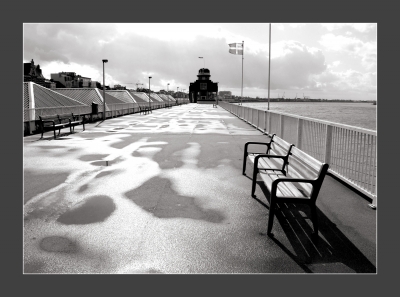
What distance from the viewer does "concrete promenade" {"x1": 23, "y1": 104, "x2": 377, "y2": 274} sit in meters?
3.62

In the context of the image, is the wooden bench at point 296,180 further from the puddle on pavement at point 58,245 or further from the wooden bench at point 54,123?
the wooden bench at point 54,123

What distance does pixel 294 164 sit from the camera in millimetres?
5793

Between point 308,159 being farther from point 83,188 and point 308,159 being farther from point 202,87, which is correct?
point 202,87

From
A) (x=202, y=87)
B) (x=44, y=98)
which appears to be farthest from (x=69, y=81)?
(x=44, y=98)

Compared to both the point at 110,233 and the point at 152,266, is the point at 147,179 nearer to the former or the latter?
the point at 110,233

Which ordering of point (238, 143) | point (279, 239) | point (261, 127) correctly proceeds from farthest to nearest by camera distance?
point (261, 127) → point (238, 143) → point (279, 239)

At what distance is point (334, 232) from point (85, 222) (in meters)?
3.16

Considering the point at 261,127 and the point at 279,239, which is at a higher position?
the point at 261,127

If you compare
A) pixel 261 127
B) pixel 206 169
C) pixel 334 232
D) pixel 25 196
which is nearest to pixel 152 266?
pixel 334 232

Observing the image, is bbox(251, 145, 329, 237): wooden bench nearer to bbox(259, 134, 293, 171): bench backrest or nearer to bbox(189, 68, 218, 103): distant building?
bbox(259, 134, 293, 171): bench backrest

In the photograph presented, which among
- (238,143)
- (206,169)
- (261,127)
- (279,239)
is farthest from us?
(261,127)

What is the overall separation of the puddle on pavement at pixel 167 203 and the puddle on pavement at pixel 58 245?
50.8 inches

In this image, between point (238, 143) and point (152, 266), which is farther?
point (238, 143)

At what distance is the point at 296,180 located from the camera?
432 centimetres
